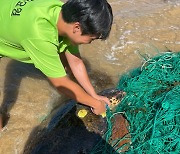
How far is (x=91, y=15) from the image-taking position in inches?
97.6

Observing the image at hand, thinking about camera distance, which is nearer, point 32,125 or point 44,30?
point 44,30

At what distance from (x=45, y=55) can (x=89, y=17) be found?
1.60ft

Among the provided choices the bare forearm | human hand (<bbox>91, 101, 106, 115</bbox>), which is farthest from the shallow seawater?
the bare forearm

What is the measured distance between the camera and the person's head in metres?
2.48

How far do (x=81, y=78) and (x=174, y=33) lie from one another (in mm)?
2709

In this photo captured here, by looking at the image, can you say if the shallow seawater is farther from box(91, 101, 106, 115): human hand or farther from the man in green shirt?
the man in green shirt

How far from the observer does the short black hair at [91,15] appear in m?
2.48

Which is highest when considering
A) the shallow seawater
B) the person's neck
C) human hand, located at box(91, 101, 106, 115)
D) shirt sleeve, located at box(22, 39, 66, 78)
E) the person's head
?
the person's head

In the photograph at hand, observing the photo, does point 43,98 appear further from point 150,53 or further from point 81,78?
point 150,53

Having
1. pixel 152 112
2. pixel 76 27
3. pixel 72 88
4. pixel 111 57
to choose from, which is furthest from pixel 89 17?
pixel 111 57

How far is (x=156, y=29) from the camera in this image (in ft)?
18.8

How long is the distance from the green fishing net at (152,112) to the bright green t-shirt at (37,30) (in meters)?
0.85


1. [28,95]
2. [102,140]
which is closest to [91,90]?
[102,140]

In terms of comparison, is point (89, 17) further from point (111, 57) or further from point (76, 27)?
point (111, 57)
